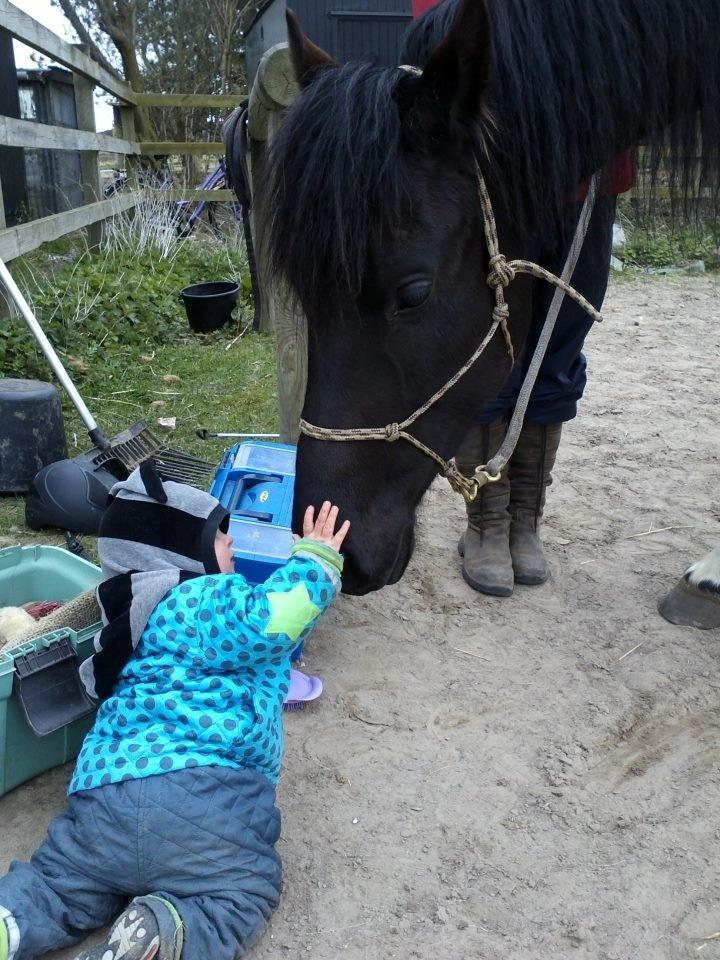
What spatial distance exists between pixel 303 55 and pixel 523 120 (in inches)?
20.6

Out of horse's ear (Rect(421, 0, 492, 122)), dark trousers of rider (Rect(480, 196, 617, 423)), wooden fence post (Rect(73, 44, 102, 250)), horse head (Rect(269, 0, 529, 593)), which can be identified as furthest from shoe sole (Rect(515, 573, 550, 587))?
wooden fence post (Rect(73, 44, 102, 250))

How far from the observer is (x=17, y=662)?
1621 mm

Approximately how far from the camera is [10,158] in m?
5.78

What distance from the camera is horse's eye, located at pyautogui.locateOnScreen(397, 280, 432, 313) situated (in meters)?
1.46

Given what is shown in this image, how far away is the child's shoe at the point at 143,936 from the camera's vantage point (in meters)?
1.31

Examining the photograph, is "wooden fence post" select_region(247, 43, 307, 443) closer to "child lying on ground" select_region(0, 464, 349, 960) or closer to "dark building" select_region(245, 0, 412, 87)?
"dark building" select_region(245, 0, 412, 87)

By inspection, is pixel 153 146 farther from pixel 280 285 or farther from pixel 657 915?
pixel 657 915

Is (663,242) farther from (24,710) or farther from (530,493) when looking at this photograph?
(24,710)

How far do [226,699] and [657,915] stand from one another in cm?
91

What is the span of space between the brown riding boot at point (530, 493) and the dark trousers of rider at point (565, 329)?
81 millimetres

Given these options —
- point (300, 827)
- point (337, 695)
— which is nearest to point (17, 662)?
point (300, 827)

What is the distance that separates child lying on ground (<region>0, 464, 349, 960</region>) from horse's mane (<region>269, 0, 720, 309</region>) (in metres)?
0.52

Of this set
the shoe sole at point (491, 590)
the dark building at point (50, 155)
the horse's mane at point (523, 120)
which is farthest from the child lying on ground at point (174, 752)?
the dark building at point (50, 155)

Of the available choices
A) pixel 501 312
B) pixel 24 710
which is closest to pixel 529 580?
pixel 501 312
